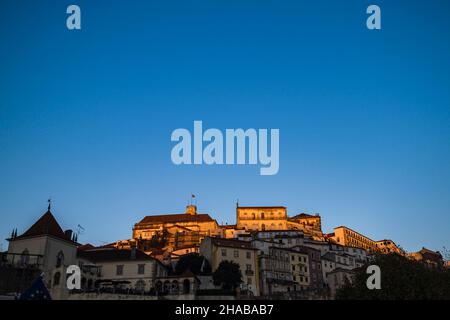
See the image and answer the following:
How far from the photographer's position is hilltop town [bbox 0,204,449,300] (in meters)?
51.5

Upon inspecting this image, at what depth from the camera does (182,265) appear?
68.6 metres

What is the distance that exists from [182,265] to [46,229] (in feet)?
71.8

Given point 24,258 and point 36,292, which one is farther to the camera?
point 24,258

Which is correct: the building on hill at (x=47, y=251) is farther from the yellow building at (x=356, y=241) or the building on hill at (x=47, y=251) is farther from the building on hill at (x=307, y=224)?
the yellow building at (x=356, y=241)

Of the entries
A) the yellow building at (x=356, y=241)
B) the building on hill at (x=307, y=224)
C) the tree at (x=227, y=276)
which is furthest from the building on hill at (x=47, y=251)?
the yellow building at (x=356, y=241)

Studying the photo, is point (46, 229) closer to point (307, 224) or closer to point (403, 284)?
point (403, 284)

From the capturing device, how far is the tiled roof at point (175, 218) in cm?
12718

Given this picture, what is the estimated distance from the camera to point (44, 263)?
2058 inches

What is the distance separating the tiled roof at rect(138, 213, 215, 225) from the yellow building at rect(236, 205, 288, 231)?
33.1ft

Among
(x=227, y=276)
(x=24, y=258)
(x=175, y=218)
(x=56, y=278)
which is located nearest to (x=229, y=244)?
(x=227, y=276)

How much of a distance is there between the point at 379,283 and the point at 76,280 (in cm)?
3369

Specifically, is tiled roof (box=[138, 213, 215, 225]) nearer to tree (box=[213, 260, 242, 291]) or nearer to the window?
tree (box=[213, 260, 242, 291])
